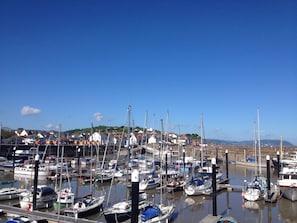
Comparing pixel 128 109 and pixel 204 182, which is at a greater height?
pixel 128 109

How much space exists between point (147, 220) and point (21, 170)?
34694 millimetres

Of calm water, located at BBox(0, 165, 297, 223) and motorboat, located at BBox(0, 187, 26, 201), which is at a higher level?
motorboat, located at BBox(0, 187, 26, 201)

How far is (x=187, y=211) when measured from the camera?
26.6 meters

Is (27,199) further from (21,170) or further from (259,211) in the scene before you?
(21,170)

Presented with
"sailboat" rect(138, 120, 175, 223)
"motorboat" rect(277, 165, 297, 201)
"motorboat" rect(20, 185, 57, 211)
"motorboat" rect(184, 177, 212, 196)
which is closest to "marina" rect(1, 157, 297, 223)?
"motorboat" rect(184, 177, 212, 196)

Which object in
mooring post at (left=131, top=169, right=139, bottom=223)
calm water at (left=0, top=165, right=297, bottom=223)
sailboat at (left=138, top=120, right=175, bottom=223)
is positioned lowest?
calm water at (left=0, top=165, right=297, bottom=223)

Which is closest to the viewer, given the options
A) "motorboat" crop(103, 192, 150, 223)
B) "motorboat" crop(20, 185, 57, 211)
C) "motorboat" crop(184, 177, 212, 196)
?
"motorboat" crop(103, 192, 150, 223)

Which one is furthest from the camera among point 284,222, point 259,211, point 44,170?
point 44,170

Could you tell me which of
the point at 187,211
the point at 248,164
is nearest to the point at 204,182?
the point at 187,211

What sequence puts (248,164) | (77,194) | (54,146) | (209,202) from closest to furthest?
(209,202) < (77,194) < (248,164) < (54,146)

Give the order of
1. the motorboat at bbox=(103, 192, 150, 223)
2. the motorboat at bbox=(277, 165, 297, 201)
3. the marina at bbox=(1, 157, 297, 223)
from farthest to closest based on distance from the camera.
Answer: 1. the motorboat at bbox=(277, 165, 297, 201)
2. the marina at bbox=(1, 157, 297, 223)
3. the motorboat at bbox=(103, 192, 150, 223)

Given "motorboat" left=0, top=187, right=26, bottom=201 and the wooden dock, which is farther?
"motorboat" left=0, top=187, right=26, bottom=201

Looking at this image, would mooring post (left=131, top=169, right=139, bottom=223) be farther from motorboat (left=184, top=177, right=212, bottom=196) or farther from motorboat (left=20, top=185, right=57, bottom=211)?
motorboat (left=184, top=177, right=212, bottom=196)

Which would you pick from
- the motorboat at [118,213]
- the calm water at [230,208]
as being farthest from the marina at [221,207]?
the motorboat at [118,213]
